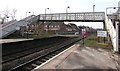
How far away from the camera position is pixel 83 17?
42.5 m

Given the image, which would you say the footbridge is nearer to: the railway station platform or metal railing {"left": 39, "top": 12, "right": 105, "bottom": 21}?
metal railing {"left": 39, "top": 12, "right": 105, "bottom": 21}

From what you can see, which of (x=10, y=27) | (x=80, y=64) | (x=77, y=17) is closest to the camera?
(x=80, y=64)

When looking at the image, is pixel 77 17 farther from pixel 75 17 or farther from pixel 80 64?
pixel 80 64

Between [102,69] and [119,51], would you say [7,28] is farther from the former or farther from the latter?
[102,69]

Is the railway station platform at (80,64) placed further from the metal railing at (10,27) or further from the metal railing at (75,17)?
the metal railing at (75,17)

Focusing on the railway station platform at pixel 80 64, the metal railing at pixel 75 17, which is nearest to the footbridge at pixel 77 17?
the metal railing at pixel 75 17

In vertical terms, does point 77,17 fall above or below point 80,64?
above

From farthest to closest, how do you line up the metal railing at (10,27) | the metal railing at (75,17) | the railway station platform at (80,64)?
the metal railing at (75,17)
the metal railing at (10,27)
the railway station platform at (80,64)

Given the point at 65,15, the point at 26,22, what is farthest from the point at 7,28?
the point at 65,15

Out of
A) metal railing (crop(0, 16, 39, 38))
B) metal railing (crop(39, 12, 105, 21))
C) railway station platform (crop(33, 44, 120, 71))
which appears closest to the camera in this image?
railway station platform (crop(33, 44, 120, 71))

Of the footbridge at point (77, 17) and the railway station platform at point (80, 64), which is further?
the footbridge at point (77, 17)

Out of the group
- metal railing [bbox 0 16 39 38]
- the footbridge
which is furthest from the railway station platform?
the footbridge

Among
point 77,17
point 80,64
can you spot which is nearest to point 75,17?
point 77,17

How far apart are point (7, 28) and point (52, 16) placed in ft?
61.5
